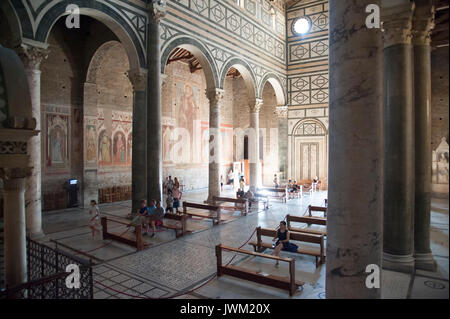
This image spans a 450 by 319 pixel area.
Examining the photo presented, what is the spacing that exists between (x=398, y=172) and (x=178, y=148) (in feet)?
52.3

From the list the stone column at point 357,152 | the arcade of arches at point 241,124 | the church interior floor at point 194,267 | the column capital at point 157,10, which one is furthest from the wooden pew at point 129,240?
the column capital at point 157,10

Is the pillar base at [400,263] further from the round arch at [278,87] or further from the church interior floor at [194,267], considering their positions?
the round arch at [278,87]

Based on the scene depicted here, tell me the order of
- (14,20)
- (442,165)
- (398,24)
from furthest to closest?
(14,20) → (398,24) → (442,165)

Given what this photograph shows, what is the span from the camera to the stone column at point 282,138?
2323 cm

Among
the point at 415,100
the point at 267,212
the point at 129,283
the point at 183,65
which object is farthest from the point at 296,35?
the point at 129,283

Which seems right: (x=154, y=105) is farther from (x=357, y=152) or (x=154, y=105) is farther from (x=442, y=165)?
(x=442, y=165)

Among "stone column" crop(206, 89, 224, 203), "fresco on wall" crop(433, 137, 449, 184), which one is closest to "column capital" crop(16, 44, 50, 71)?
"stone column" crop(206, 89, 224, 203)

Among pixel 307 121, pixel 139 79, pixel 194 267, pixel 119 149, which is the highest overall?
pixel 139 79

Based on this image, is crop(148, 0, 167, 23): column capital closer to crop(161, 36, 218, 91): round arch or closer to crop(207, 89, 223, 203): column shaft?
crop(161, 36, 218, 91): round arch

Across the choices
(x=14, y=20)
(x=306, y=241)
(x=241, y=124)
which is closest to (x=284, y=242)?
(x=306, y=241)

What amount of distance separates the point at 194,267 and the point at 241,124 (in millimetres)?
20198

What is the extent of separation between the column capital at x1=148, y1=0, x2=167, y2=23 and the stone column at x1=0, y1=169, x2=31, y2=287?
887cm

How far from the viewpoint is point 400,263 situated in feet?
20.1
